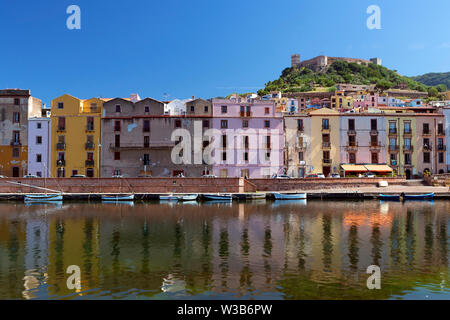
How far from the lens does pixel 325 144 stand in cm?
6544

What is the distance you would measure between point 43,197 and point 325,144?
1711 inches

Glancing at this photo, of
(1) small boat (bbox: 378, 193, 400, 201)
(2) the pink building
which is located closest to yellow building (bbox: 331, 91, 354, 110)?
(2) the pink building

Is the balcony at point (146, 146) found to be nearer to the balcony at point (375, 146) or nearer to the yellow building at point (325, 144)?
the yellow building at point (325, 144)

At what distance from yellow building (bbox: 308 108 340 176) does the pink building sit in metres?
5.33

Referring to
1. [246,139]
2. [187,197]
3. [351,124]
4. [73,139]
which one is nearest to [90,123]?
[73,139]

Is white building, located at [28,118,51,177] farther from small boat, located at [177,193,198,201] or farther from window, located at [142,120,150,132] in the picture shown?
small boat, located at [177,193,198,201]

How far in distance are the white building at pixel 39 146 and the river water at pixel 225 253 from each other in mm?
20313

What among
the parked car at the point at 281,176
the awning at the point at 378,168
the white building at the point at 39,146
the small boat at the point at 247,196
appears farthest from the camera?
the white building at the point at 39,146

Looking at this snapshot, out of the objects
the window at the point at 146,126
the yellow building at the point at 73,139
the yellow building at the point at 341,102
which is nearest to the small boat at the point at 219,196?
the window at the point at 146,126

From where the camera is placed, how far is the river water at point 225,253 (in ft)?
59.7

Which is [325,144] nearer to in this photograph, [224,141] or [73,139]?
[224,141]

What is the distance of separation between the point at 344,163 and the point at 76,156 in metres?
43.4

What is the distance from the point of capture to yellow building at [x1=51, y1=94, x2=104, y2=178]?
6425 centimetres

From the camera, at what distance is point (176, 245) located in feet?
90.5
